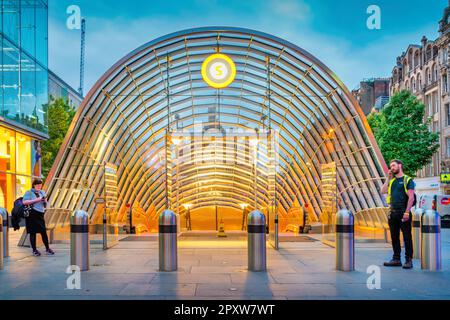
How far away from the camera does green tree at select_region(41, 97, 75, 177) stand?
38500mm

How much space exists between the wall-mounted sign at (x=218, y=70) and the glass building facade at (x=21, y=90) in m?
12.3

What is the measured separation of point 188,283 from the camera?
8.56 m

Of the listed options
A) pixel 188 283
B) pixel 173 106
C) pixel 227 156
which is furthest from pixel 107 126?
pixel 188 283

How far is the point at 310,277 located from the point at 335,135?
1643 centimetres

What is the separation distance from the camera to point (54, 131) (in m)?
40.3

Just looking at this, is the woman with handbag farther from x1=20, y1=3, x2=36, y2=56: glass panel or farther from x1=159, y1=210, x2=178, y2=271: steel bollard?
x1=20, y1=3, x2=36, y2=56: glass panel

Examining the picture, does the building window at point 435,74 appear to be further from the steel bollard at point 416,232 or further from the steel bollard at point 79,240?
the steel bollard at point 79,240

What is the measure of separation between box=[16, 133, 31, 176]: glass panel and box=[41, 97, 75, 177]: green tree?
4.49m

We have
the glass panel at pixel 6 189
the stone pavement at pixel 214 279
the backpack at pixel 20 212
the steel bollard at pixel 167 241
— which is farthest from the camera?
the glass panel at pixel 6 189

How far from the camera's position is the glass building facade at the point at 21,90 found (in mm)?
27530

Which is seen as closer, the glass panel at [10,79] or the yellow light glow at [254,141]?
the glass panel at [10,79]

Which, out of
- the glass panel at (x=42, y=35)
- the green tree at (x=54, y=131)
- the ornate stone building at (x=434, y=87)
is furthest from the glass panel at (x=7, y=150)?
the ornate stone building at (x=434, y=87)

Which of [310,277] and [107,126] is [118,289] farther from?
[107,126]

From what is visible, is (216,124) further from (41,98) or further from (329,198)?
(329,198)
